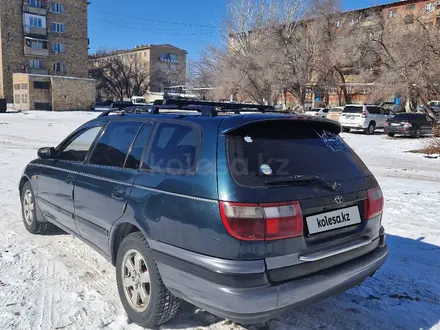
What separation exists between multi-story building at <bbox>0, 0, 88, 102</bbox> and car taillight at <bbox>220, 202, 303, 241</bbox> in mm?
57985

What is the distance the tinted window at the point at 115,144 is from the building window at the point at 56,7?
60.6 m

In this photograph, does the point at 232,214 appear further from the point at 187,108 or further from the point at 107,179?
the point at 107,179

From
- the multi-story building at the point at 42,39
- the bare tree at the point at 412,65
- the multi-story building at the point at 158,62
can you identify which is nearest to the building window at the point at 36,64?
the multi-story building at the point at 42,39

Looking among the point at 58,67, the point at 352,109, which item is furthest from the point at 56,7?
the point at 352,109

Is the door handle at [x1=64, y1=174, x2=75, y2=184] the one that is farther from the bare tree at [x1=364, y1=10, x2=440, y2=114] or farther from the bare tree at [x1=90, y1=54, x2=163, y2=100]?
the bare tree at [x1=90, y1=54, x2=163, y2=100]

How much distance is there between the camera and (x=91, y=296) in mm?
3398

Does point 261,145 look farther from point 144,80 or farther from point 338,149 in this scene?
point 144,80

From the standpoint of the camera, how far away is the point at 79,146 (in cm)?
414

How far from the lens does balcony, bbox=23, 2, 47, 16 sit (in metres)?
52.1

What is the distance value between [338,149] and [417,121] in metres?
20.7

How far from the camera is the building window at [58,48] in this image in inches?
2207

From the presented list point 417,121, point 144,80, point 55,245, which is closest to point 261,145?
point 55,245

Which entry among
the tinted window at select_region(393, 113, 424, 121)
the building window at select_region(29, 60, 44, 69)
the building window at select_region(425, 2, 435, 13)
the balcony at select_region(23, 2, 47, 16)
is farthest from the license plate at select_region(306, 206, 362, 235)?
the balcony at select_region(23, 2, 47, 16)

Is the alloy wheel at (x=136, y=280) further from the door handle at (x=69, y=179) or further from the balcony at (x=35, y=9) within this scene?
the balcony at (x=35, y=9)
